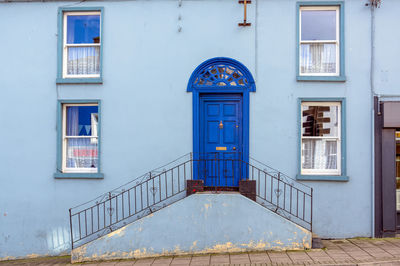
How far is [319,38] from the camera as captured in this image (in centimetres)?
921

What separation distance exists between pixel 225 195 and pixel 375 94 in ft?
14.2

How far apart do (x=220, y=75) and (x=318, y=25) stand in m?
2.67

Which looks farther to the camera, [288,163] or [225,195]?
[288,163]

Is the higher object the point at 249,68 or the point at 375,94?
the point at 249,68

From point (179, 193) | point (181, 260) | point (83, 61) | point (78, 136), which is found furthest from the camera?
point (83, 61)

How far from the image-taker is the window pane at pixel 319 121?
906 cm

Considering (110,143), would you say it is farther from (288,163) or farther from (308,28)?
(308,28)

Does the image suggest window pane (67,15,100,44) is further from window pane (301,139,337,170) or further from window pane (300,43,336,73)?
window pane (301,139,337,170)

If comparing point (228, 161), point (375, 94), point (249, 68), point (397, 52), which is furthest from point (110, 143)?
point (397, 52)

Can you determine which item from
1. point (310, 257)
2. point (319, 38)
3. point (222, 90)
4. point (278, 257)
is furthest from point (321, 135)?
point (278, 257)

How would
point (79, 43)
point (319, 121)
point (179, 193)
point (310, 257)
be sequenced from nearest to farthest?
1. point (310, 257)
2. point (179, 193)
3. point (319, 121)
4. point (79, 43)

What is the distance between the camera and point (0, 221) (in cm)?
927

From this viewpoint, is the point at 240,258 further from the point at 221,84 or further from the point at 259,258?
the point at 221,84

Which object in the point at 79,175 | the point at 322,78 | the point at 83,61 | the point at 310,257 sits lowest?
the point at 310,257
